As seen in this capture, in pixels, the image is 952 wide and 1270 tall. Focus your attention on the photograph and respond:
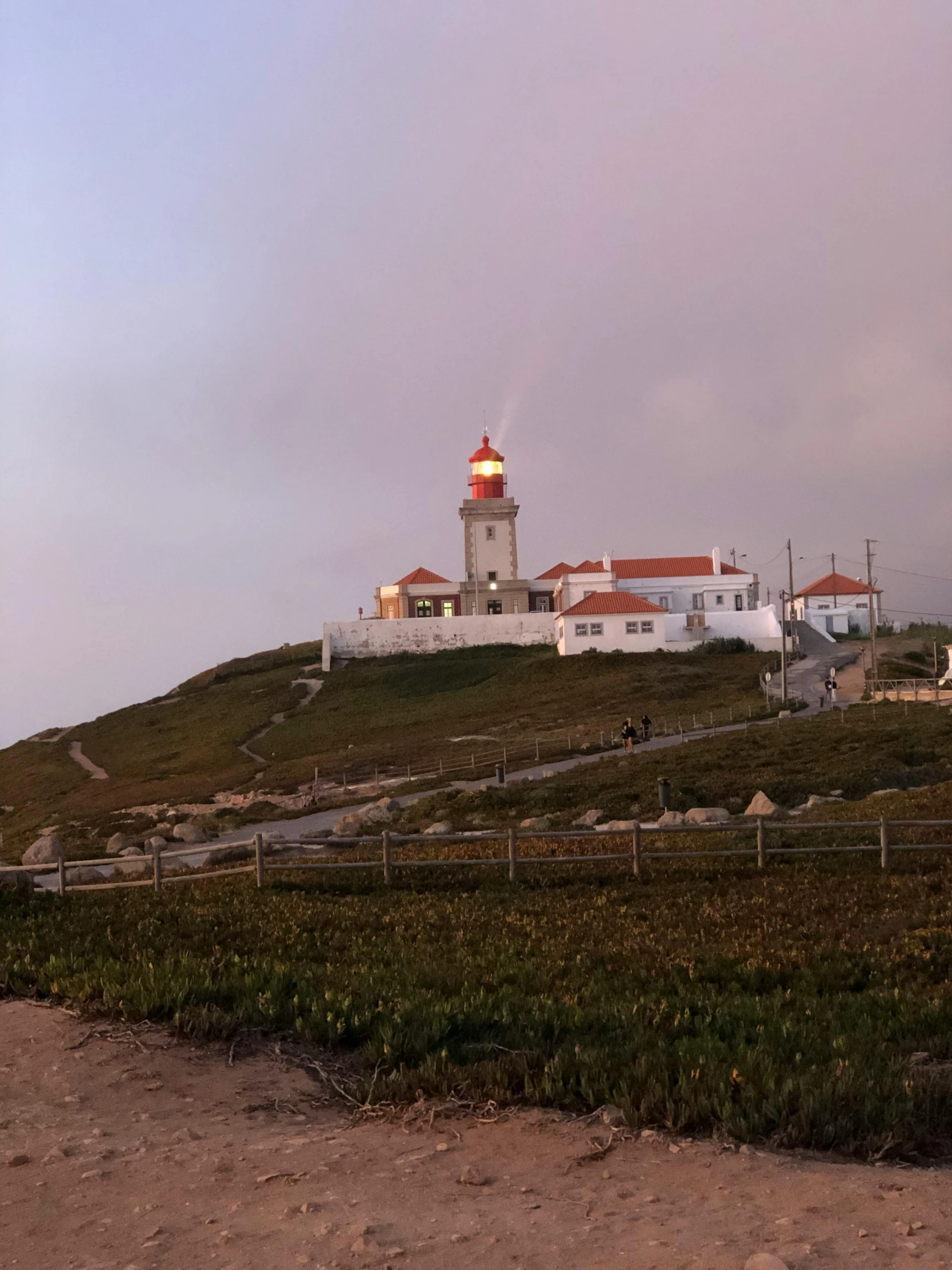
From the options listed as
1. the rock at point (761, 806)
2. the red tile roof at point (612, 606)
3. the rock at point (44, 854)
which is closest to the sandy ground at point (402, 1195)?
the rock at point (761, 806)

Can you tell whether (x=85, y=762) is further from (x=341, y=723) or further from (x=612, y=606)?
(x=612, y=606)

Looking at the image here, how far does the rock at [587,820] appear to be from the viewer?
93.0 feet

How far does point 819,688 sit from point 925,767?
3421 cm

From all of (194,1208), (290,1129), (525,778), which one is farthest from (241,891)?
(525,778)

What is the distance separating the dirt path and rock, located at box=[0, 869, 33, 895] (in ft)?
160

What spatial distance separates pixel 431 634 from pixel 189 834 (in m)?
63.8

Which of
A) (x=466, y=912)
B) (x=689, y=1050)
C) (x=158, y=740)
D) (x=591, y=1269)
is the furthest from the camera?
(x=158, y=740)

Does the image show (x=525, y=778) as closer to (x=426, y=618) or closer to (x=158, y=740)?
(x=158, y=740)

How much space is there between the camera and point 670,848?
22.0m

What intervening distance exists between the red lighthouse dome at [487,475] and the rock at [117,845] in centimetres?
7145

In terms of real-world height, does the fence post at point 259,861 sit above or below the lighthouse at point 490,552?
below

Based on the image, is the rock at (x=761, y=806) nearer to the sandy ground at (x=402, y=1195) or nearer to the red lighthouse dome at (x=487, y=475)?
the sandy ground at (x=402, y=1195)

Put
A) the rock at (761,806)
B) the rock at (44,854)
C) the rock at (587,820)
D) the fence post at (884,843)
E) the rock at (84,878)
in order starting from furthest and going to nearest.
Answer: the rock at (44,854)
the rock at (761,806)
the rock at (587,820)
the rock at (84,878)
the fence post at (884,843)

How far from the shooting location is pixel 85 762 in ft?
250
